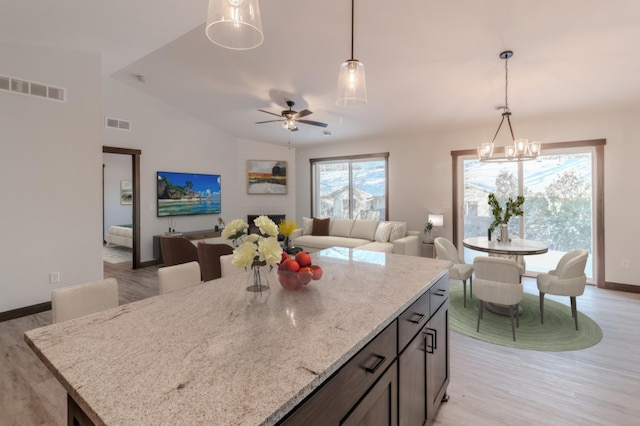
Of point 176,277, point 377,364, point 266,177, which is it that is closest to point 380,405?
point 377,364

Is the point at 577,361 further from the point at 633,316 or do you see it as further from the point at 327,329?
the point at 327,329

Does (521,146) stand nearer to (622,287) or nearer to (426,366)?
(622,287)

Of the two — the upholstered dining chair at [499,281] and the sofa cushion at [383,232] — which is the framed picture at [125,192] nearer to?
the sofa cushion at [383,232]

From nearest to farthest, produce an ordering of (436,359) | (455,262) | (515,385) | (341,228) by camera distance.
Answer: (436,359) < (515,385) < (455,262) < (341,228)

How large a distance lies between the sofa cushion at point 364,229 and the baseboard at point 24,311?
4.94 m

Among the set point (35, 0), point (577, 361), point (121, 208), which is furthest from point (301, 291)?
point (121, 208)

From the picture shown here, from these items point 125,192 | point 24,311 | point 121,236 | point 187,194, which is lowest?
point 24,311

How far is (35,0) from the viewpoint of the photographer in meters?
2.79

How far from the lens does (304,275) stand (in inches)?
58.9

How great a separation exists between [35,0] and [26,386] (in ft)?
10.8

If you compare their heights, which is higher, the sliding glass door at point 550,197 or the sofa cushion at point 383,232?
the sliding glass door at point 550,197

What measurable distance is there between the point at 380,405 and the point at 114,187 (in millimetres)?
10233

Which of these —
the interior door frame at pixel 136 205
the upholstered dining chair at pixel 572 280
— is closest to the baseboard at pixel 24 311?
the interior door frame at pixel 136 205

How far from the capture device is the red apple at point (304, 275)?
1496 millimetres
